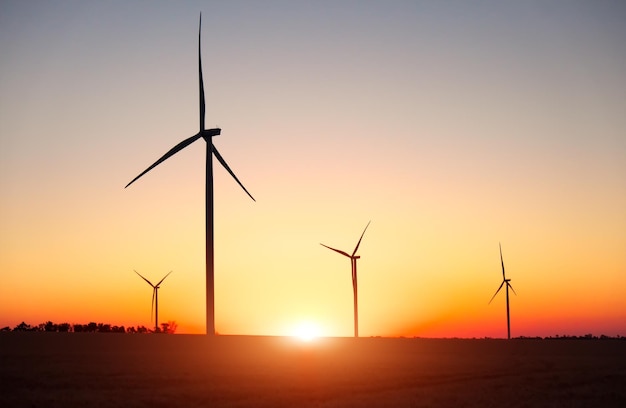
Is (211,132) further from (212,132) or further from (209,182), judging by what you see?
(209,182)

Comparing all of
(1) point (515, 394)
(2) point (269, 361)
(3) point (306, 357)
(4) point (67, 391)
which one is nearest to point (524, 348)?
(3) point (306, 357)

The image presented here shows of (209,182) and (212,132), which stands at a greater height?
(212,132)

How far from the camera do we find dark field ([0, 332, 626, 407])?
48.3 meters

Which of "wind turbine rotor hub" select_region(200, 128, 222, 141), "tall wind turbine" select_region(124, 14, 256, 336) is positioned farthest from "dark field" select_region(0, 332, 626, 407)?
"wind turbine rotor hub" select_region(200, 128, 222, 141)

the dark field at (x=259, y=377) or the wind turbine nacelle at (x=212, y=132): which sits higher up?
the wind turbine nacelle at (x=212, y=132)

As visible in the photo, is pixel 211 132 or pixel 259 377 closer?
pixel 259 377

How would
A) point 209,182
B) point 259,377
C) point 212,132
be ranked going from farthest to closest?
point 212,132 → point 209,182 → point 259,377

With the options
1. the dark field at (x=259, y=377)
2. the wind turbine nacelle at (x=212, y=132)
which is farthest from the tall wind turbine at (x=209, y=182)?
the dark field at (x=259, y=377)

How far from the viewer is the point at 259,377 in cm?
6009

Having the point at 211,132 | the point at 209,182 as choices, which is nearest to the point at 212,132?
the point at 211,132

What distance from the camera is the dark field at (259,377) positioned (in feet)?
159

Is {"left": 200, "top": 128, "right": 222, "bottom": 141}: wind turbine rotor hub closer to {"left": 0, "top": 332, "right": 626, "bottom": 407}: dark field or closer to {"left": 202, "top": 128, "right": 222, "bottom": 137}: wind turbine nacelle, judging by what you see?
{"left": 202, "top": 128, "right": 222, "bottom": 137}: wind turbine nacelle

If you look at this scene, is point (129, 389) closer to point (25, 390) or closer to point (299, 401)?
point (25, 390)

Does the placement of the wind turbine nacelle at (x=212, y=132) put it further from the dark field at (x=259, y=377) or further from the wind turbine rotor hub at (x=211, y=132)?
the dark field at (x=259, y=377)
